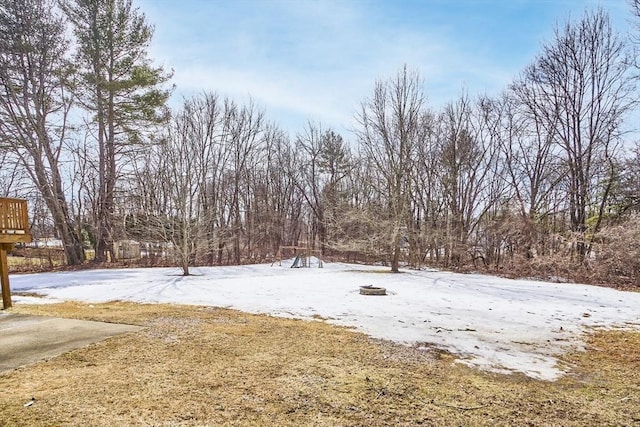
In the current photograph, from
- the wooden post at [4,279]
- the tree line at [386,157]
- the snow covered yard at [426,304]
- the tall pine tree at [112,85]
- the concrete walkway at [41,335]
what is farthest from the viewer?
the tall pine tree at [112,85]

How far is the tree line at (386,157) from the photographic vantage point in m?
11.9

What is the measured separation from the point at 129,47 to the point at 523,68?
15.5 m

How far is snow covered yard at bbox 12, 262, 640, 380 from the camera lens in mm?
4195

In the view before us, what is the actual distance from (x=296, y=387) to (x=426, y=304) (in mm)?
4445

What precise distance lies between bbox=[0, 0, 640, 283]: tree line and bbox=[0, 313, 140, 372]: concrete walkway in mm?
6029

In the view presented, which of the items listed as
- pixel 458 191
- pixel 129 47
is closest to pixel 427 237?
pixel 458 191

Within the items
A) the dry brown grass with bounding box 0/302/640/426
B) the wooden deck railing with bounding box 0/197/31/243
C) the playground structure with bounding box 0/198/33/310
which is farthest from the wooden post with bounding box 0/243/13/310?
the dry brown grass with bounding box 0/302/640/426

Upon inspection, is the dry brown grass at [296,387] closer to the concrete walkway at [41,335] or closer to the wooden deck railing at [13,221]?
the concrete walkway at [41,335]

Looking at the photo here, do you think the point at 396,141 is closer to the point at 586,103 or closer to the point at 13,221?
the point at 586,103

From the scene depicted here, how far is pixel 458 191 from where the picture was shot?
16.2 m

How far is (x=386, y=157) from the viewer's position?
12.5m

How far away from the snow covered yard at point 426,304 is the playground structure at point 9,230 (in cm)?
121

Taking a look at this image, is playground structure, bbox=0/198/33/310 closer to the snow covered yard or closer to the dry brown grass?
the snow covered yard

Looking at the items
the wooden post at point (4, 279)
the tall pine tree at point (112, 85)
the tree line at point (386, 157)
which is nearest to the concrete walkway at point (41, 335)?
the wooden post at point (4, 279)
